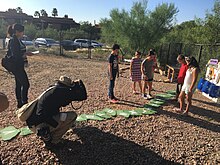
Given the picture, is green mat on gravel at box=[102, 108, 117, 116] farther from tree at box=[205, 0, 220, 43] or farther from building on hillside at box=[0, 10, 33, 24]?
building on hillside at box=[0, 10, 33, 24]

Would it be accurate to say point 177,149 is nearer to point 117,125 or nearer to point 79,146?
point 117,125

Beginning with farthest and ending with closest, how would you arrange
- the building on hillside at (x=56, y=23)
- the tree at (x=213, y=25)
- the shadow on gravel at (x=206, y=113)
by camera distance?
1. the building on hillside at (x=56, y=23)
2. the tree at (x=213, y=25)
3. the shadow on gravel at (x=206, y=113)

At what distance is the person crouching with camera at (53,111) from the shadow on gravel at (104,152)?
0.26m

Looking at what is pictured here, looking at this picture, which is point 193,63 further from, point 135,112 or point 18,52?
point 18,52

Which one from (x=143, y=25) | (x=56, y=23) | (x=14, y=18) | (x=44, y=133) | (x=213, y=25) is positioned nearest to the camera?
(x=44, y=133)

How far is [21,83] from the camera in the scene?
5230 millimetres

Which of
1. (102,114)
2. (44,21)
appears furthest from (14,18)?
(102,114)

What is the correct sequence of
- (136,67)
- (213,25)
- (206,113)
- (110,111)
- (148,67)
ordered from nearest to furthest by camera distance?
(110,111), (206,113), (148,67), (136,67), (213,25)

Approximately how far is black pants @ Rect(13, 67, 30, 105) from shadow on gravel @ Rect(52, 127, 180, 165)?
181 centimetres

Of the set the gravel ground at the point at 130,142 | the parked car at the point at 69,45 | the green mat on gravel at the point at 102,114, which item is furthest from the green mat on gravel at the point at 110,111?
the parked car at the point at 69,45

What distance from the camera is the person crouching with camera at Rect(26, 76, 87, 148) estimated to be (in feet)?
11.8

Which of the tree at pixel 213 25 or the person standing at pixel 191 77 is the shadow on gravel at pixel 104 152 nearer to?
the person standing at pixel 191 77

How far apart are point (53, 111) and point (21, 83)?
192 cm

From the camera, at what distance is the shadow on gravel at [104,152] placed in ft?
11.5
